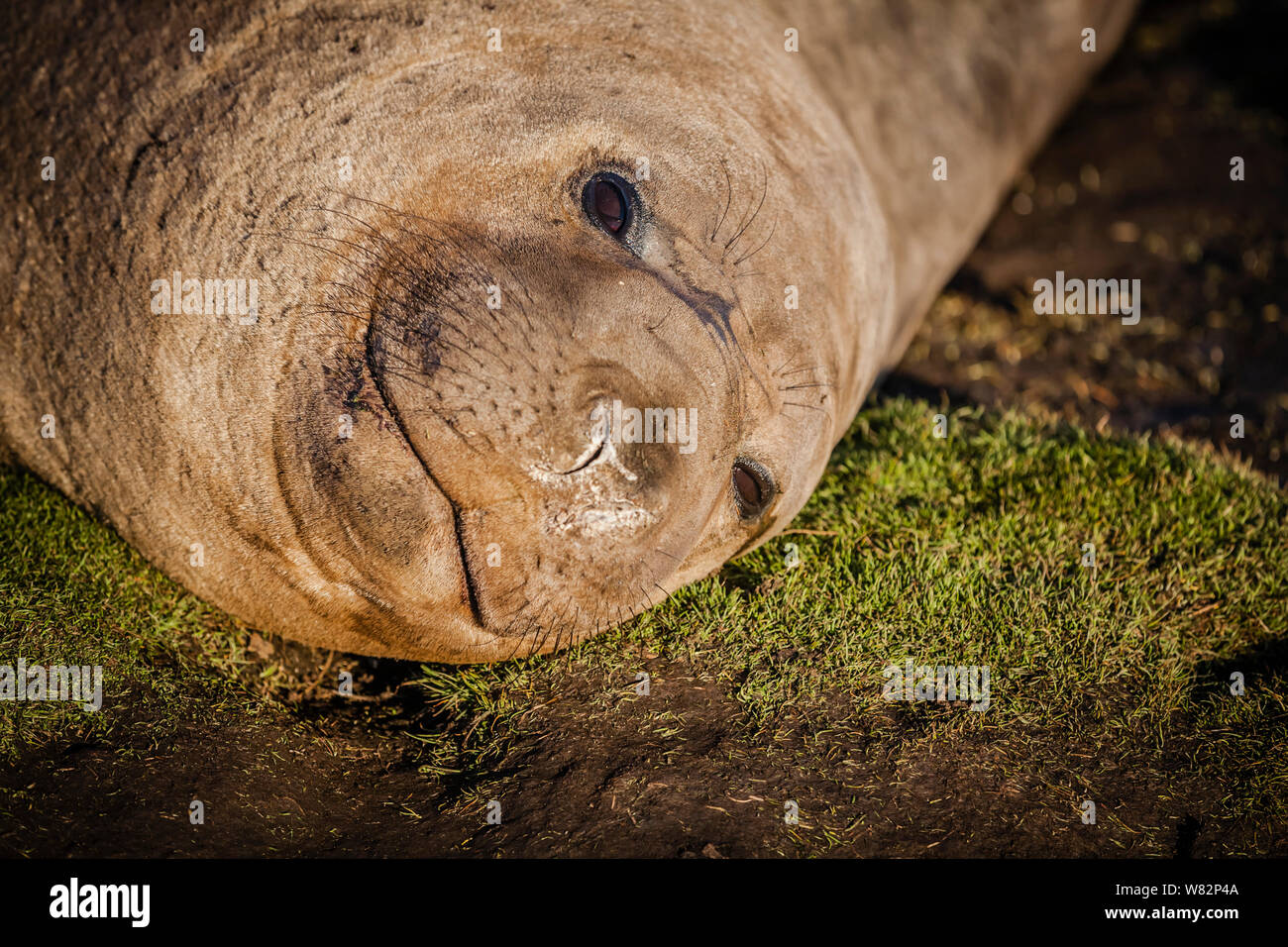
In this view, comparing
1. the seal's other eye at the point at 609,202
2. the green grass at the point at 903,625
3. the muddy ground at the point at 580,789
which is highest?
the seal's other eye at the point at 609,202

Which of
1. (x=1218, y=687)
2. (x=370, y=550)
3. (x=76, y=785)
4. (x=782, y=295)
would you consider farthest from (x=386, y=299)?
(x=1218, y=687)

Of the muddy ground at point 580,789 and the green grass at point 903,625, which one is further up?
the green grass at point 903,625

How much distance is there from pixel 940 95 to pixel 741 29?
2062 mm

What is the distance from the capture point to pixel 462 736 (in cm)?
303

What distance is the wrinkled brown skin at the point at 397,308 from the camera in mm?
2475

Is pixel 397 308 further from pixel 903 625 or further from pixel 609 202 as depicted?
pixel 903 625

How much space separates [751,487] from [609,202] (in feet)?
3.03

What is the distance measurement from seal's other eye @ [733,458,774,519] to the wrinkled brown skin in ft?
0.18

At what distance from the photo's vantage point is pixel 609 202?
273 centimetres

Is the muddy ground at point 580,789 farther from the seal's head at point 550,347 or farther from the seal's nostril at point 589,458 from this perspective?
the seal's nostril at point 589,458

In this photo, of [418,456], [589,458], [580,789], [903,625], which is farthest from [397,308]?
[903,625]

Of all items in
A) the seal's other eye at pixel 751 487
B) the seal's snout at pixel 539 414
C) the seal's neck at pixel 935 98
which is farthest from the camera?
the seal's neck at pixel 935 98

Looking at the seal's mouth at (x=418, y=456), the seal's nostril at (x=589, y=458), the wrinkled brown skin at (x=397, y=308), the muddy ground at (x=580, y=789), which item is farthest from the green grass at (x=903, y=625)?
the seal's nostril at (x=589, y=458)
